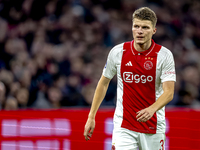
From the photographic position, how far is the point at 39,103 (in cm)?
564

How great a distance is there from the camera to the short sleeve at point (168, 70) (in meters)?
2.99

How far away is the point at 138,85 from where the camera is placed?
10.2 ft

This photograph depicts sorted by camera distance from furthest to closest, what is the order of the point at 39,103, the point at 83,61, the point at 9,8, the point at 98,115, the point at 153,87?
the point at 9,8
the point at 83,61
the point at 39,103
the point at 98,115
the point at 153,87

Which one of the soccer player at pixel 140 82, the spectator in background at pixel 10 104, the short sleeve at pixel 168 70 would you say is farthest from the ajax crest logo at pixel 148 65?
the spectator in background at pixel 10 104

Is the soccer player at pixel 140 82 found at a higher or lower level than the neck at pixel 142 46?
lower

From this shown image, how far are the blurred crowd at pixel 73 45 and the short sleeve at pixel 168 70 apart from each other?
9.15 ft

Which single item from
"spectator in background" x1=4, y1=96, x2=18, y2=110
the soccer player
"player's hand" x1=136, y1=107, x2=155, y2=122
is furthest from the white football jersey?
"spectator in background" x1=4, y1=96, x2=18, y2=110

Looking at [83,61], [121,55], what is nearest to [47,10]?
[83,61]

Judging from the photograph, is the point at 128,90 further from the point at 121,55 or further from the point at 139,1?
the point at 139,1

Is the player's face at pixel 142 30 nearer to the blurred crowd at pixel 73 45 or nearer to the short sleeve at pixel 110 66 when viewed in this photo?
the short sleeve at pixel 110 66

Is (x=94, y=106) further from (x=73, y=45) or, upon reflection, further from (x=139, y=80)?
(x=73, y=45)

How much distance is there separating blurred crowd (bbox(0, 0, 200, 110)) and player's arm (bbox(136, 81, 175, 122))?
2.81 metres

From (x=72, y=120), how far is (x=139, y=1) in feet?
14.8

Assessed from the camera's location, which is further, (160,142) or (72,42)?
(72,42)
